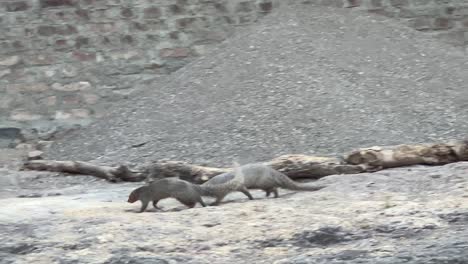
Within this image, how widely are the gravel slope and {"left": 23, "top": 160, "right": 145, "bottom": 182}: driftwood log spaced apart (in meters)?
0.35

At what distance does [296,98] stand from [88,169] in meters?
1.83

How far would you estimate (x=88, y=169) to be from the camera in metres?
5.87

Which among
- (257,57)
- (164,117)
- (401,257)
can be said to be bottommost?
(401,257)

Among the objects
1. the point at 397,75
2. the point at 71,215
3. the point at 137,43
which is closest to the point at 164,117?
the point at 137,43

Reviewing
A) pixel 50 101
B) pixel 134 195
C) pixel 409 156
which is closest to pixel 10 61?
pixel 50 101

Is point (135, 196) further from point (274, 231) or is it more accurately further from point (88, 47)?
point (88, 47)

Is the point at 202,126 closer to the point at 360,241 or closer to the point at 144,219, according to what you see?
the point at 144,219

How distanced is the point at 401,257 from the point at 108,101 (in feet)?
18.2

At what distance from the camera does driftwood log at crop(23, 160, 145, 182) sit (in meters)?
5.37

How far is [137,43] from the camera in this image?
7.83 meters

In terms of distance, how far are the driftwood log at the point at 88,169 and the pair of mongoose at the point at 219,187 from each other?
1358 mm

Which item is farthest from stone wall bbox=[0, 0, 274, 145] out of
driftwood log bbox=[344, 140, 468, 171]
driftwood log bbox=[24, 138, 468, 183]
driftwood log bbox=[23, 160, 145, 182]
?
driftwood log bbox=[344, 140, 468, 171]

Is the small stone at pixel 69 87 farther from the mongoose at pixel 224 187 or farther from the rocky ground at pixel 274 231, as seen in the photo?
the rocky ground at pixel 274 231

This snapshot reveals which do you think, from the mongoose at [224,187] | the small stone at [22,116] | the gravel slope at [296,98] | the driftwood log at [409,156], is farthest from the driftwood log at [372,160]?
the small stone at [22,116]
